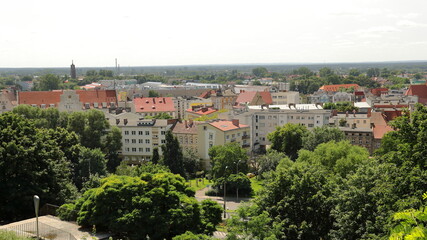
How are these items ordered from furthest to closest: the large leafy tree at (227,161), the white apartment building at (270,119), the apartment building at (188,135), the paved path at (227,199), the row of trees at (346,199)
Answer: the white apartment building at (270,119) < the apartment building at (188,135) < the large leafy tree at (227,161) < the paved path at (227,199) < the row of trees at (346,199)

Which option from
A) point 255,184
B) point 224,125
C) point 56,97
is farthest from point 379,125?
point 56,97

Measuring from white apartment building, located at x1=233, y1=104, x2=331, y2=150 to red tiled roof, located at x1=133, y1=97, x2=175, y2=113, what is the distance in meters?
27.1

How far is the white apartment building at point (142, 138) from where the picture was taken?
65.9 metres

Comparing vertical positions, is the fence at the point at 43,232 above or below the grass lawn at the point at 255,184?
above

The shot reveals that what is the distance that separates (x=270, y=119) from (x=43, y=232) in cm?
5393

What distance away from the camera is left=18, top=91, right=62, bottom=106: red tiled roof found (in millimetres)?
100125

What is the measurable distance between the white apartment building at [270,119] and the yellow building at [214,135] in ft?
31.5

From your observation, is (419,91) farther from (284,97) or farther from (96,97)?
(96,97)

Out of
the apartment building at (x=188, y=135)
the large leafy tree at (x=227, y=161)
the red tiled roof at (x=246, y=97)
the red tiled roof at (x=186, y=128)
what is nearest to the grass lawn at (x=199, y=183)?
the large leafy tree at (x=227, y=161)

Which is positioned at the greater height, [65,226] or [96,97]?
[96,97]

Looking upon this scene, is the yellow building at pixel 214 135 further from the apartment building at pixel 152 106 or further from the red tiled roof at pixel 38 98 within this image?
the red tiled roof at pixel 38 98

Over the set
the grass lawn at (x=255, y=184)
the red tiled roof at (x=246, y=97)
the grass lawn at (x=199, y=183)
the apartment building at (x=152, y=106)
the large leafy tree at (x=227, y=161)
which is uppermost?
the red tiled roof at (x=246, y=97)

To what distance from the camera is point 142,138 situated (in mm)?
66438

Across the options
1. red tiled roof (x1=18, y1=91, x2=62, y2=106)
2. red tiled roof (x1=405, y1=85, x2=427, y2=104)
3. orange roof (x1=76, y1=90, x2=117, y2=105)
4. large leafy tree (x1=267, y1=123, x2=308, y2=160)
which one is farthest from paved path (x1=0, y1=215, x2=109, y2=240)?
red tiled roof (x1=405, y1=85, x2=427, y2=104)
